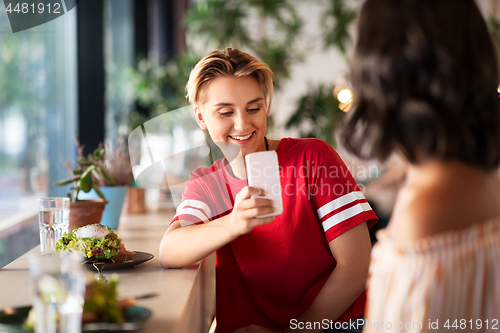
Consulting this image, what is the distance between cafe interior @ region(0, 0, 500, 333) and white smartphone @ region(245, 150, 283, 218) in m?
0.16

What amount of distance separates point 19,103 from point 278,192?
1166mm

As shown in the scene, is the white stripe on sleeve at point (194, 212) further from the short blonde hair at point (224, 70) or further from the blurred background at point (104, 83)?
the blurred background at point (104, 83)

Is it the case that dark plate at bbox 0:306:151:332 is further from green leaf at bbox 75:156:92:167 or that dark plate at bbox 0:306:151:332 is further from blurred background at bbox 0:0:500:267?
green leaf at bbox 75:156:92:167

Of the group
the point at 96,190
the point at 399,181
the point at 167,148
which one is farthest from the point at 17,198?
the point at 399,181

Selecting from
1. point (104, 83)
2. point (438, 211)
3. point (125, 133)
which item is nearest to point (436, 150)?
point (438, 211)

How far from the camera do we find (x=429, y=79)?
61 cm

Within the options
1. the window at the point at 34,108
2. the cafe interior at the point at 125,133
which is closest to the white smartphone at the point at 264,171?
the cafe interior at the point at 125,133

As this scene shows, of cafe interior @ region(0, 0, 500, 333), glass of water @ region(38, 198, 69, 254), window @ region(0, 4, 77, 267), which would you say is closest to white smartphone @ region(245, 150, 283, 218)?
cafe interior @ region(0, 0, 500, 333)

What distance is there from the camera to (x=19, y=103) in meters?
1.59

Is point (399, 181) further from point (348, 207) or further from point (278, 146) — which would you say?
point (278, 146)

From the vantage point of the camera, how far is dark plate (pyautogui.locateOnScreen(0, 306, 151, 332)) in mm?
629

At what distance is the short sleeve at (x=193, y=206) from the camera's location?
3.84 feet

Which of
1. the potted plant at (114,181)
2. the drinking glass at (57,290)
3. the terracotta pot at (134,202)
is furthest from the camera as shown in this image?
the terracotta pot at (134,202)

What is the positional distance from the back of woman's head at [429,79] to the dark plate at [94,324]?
1.52 ft
